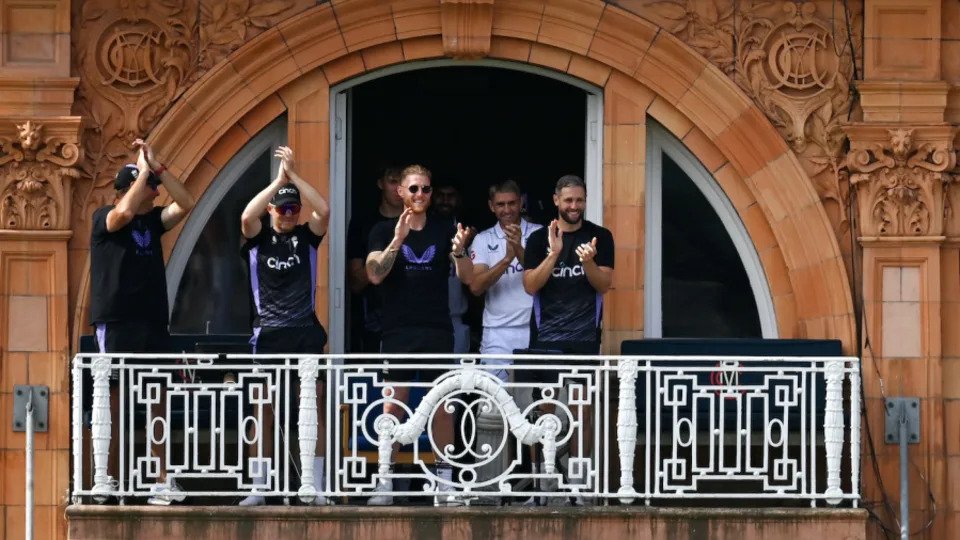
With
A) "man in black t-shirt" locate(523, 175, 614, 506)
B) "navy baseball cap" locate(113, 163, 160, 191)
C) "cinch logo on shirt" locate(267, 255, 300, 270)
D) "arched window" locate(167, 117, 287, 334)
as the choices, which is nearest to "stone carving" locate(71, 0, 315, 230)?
"arched window" locate(167, 117, 287, 334)

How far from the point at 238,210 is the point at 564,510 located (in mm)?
3658

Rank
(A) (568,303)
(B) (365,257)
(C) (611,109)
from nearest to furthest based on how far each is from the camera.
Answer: (A) (568,303), (B) (365,257), (C) (611,109)

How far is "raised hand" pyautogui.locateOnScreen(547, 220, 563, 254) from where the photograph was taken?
17094 mm

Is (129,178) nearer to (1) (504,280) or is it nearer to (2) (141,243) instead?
(2) (141,243)

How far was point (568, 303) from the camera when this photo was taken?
17203mm

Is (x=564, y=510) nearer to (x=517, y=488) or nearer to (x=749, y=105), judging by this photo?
(x=517, y=488)

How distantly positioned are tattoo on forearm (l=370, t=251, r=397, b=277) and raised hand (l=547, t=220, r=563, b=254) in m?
1.06

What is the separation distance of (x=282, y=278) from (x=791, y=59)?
4.13 meters

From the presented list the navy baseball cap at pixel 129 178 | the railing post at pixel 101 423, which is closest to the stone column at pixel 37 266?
the navy baseball cap at pixel 129 178

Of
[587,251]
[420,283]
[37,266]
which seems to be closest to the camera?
[587,251]

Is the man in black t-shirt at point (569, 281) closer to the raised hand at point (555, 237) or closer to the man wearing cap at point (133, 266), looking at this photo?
the raised hand at point (555, 237)

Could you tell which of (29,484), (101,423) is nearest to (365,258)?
(101,423)

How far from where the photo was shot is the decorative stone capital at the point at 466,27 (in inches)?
722

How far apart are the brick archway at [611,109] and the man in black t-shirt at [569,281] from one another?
3.68 ft
